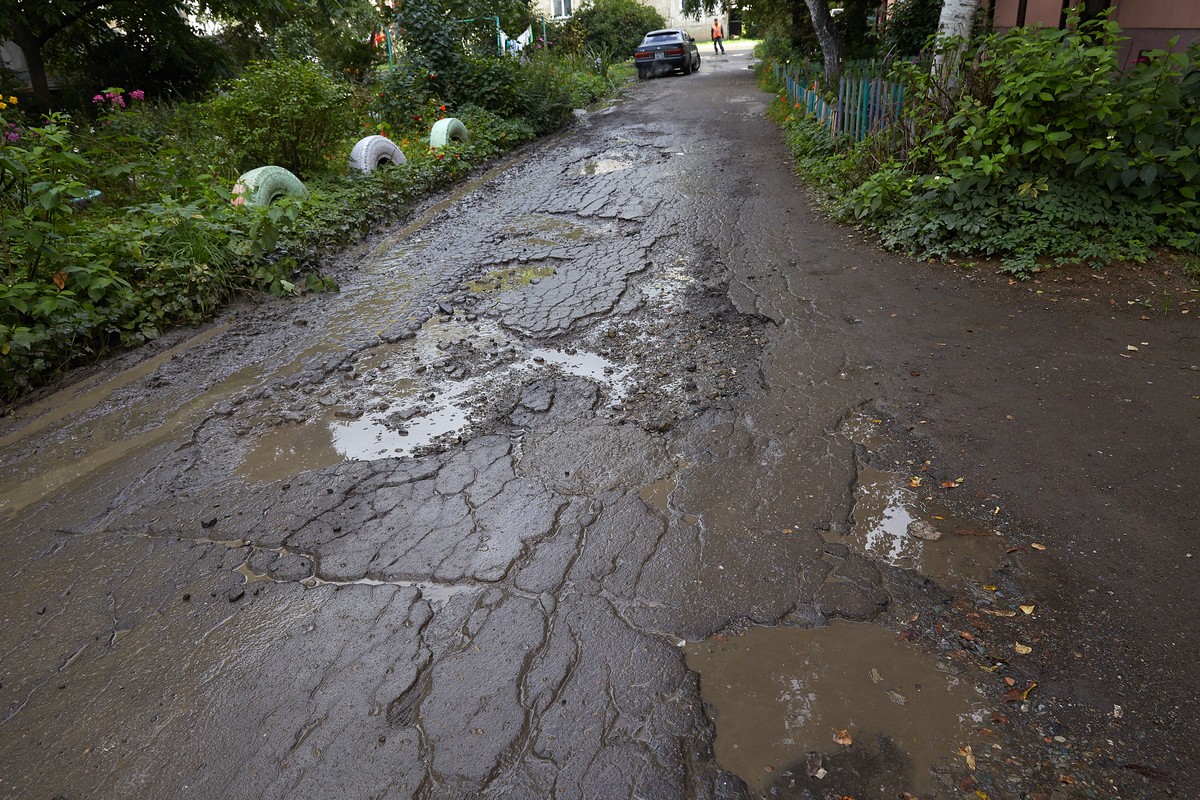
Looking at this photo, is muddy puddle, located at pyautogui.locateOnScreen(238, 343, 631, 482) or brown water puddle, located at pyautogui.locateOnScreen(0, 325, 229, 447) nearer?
muddy puddle, located at pyautogui.locateOnScreen(238, 343, 631, 482)

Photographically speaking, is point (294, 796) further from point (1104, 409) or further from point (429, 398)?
point (1104, 409)

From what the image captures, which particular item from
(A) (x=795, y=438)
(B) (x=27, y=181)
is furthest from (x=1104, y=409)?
(B) (x=27, y=181)

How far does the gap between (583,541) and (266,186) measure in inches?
254

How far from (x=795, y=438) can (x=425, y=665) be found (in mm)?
2262

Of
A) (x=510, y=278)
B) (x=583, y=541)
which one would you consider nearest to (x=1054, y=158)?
(x=510, y=278)

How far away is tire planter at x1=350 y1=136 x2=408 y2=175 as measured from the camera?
9.52m

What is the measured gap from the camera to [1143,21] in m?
7.75

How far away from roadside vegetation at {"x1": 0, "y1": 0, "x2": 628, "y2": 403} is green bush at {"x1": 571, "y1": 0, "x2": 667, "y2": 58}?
52.7 feet

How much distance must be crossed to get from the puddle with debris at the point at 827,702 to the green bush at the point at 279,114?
8353 millimetres

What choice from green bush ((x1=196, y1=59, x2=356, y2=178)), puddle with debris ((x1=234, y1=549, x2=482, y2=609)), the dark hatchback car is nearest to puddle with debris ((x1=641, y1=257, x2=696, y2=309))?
puddle with debris ((x1=234, y1=549, x2=482, y2=609))

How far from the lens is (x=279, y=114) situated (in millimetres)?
8344

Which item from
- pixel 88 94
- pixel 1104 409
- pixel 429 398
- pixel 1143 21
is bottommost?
pixel 1104 409

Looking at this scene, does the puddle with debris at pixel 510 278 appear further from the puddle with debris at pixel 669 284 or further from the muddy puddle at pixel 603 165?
the muddy puddle at pixel 603 165

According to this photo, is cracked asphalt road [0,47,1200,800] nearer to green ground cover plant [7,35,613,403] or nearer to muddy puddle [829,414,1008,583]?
muddy puddle [829,414,1008,583]
